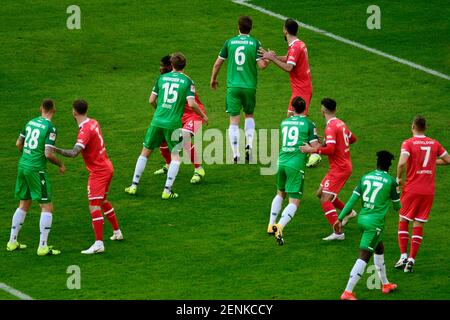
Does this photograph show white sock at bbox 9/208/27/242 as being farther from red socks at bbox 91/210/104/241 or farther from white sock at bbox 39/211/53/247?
red socks at bbox 91/210/104/241

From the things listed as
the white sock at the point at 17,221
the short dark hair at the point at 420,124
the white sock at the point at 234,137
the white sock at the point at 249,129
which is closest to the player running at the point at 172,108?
the white sock at the point at 234,137

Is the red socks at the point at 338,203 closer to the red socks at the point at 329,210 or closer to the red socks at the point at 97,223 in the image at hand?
the red socks at the point at 329,210

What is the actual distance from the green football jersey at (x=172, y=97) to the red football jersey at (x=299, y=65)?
2.49 meters

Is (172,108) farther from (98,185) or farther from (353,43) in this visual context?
(353,43)

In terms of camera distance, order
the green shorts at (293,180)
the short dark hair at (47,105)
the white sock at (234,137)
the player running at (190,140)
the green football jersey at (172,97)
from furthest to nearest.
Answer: the white sock at (234,137) < the player running at (190,140) < the green football jersey at (172,97) < the green shorts at (293,180) < the short dark hair at (47,105)

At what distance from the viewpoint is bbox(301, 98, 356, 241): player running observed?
20094mm

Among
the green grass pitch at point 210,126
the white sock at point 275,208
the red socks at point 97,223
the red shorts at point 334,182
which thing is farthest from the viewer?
the white sock at point 275,208

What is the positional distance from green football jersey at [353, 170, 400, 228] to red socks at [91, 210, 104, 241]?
4.35 meters

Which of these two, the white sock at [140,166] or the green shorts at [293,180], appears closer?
the green shorts at [293,180]

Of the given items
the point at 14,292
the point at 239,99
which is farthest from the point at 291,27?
the point at 14,292

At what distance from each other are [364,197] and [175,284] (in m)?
3.21

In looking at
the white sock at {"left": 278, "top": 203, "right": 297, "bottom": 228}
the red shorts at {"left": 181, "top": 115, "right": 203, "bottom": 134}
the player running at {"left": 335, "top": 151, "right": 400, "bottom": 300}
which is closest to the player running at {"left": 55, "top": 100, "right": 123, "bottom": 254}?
the white sock at {"left": 278, "top": 203, "right": 297, "bottom": 228}

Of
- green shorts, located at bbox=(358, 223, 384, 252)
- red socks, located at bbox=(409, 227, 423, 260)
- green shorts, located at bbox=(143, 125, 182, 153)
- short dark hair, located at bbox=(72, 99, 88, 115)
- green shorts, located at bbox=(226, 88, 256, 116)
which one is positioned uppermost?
green shorts, located at bbox=(226, 88, 256, 116)

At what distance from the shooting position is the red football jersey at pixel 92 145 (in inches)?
781
